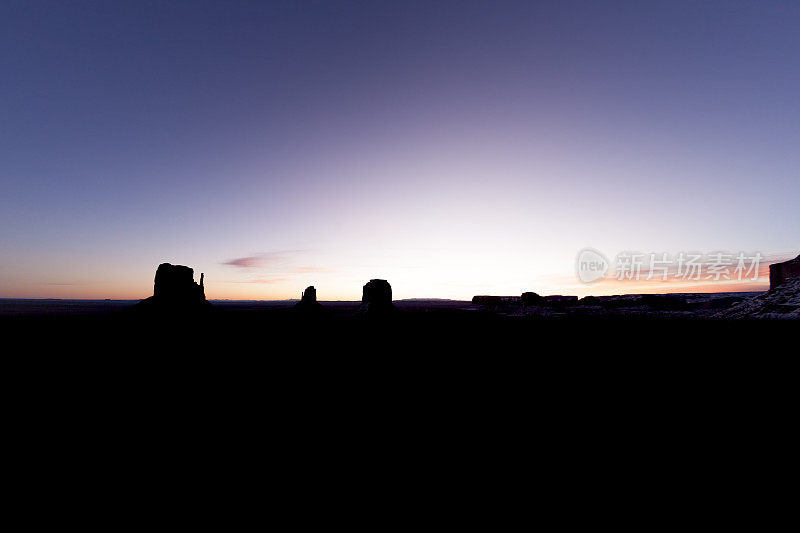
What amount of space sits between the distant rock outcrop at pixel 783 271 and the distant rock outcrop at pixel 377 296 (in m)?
58.8

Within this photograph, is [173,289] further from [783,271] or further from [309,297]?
[783,271]

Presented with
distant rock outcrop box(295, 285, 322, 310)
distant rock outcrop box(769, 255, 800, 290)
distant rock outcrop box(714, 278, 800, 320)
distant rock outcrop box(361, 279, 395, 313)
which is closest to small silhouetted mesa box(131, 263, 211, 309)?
distant rock outcrop box(361, 279, 395, 313)

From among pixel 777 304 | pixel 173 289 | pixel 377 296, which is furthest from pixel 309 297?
pixel 777 304

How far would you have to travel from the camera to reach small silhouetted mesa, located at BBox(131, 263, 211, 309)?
3003 cm

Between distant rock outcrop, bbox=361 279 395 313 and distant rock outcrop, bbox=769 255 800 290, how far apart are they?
58.8 metres

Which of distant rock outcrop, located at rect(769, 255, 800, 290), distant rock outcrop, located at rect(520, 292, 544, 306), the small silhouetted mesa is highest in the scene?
distant rock outcrop, located at rect(769, 255, 800, 290)

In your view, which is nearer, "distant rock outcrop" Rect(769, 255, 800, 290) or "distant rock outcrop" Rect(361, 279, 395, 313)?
"distant rock outcrop" Rect(769, 255, 800, 290)

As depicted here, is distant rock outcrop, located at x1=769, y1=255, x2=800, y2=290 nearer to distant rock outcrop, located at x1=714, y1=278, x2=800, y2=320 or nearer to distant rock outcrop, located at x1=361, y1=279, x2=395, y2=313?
distant rock outcrop, located at x1=714, y1=278, x2=800, y2=320

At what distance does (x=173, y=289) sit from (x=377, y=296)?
1041 inches

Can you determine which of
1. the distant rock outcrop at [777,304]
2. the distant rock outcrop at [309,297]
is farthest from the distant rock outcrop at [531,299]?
the distant rock outcrop at [309,297]

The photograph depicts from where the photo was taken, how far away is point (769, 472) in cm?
446

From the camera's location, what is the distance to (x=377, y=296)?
48.7 metres

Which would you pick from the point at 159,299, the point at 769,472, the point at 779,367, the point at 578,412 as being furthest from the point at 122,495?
the point at 159,299

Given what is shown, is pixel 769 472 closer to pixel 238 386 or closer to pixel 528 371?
pixel 528 371
